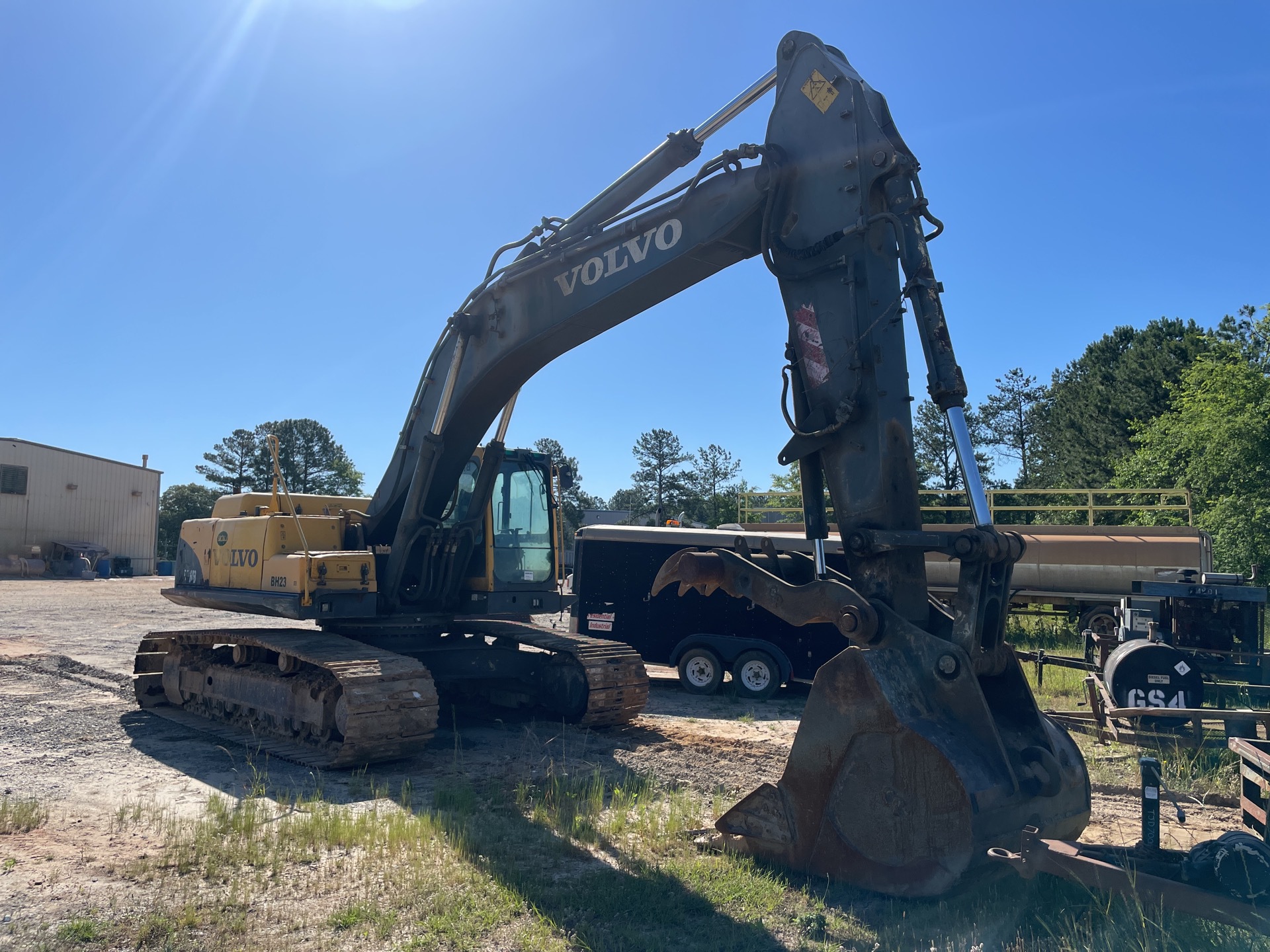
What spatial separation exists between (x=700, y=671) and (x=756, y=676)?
904 millimetres

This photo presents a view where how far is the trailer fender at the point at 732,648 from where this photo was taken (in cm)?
1326

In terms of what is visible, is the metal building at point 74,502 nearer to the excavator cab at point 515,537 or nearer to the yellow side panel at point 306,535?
the yellow side panel at point 306,535

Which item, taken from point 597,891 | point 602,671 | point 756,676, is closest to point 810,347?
point 597,891

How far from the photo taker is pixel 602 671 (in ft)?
33.0

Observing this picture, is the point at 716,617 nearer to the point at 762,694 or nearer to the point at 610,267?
the point at 762,694

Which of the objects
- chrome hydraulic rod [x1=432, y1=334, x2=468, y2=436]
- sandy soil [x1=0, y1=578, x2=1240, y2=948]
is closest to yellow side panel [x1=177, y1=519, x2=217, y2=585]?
sandy soil [x1=0, y1=578, x2=1240, y2=948]

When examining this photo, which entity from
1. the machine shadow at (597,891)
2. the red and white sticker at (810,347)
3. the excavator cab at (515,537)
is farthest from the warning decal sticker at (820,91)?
the excavator cab at (515,537)

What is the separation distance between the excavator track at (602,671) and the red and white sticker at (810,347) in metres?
5.23

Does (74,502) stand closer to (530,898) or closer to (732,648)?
(732,648)

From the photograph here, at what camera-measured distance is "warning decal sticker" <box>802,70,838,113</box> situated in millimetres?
5805

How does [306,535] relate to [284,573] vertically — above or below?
above

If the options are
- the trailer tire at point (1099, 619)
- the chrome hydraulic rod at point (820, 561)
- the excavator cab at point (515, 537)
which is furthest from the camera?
the trailer tire at point (1099, 619)

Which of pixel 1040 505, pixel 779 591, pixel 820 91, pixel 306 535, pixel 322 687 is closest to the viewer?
pixel 779 591

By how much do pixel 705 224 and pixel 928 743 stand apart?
12.4ft
